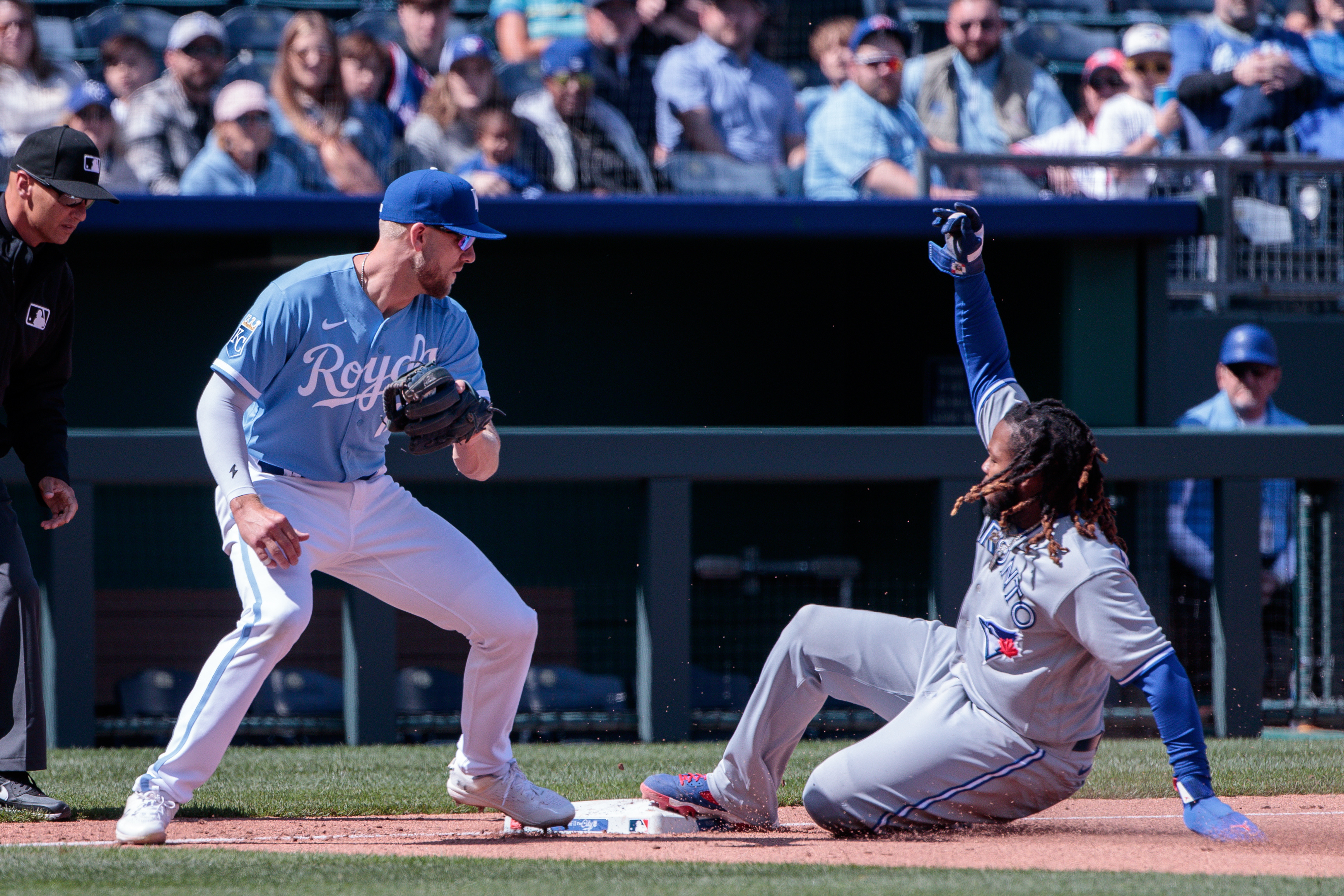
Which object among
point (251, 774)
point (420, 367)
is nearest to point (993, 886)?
point (420, 367)

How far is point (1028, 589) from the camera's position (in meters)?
3.56

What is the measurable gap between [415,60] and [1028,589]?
5.91 m

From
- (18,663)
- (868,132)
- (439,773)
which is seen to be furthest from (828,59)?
(18,663)

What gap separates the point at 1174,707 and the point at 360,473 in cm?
196

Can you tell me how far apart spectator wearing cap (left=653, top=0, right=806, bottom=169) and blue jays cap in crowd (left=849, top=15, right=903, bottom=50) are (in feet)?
1.59

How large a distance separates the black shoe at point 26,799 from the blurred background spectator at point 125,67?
449 centimetres

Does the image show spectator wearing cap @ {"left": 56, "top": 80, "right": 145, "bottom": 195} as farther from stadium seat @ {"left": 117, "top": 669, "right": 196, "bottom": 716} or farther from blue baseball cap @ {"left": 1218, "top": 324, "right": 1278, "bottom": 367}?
blue baseball cap @ {"left": 1218, "top": 324, "right": 1278, "bottom": 367}

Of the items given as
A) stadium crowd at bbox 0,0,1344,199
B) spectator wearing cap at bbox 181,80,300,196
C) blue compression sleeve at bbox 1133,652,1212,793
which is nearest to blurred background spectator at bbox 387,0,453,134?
stadium crowd at bbox 0,0,1344,199

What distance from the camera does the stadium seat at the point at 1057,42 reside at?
9594 millimetres

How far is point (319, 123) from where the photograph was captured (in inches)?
298

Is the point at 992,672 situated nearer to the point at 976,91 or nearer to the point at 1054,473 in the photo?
the point at 1054,473

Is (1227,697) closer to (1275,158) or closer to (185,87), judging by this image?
(1275,158)

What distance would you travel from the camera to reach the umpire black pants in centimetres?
411

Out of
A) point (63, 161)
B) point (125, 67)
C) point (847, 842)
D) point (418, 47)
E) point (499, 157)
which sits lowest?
point (847, 842)
